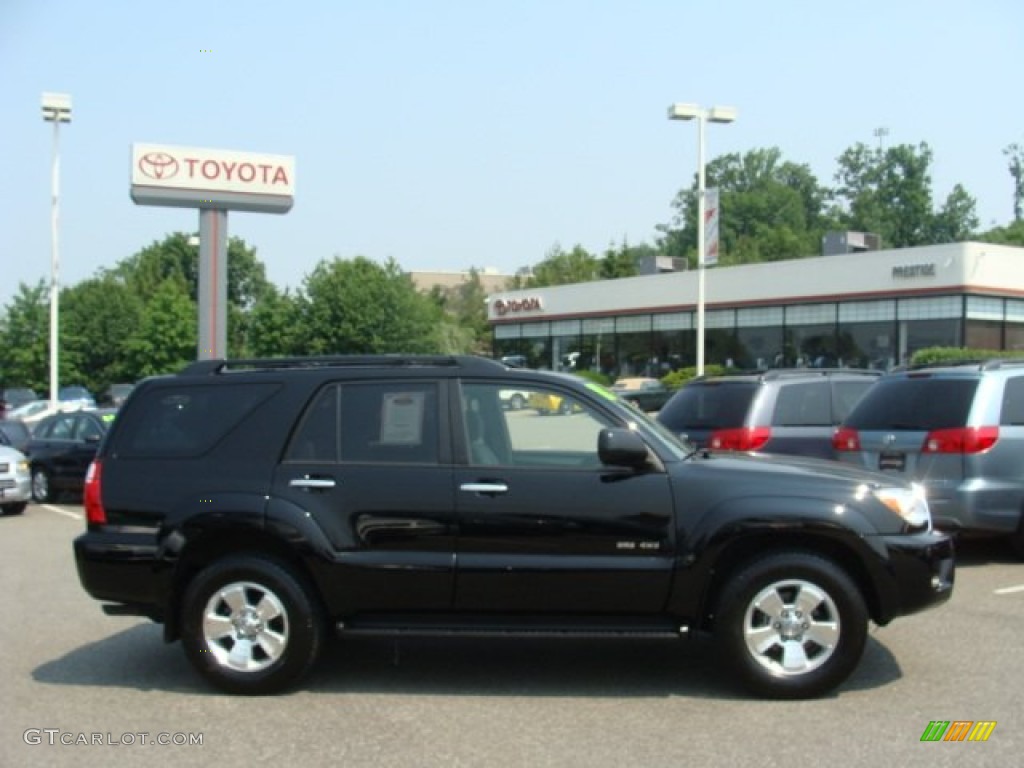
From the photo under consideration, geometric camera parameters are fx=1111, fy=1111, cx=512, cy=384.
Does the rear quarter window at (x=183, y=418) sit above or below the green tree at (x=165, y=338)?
below

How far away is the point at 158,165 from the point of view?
3850 centimetres

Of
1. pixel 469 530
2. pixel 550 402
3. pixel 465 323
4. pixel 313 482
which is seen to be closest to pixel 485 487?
pixel 469 530

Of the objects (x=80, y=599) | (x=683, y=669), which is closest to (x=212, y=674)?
(x=683, y=669)

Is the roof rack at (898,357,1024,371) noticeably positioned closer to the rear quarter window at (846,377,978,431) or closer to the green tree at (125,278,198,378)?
the rear quarter window at (846,377,978,431)

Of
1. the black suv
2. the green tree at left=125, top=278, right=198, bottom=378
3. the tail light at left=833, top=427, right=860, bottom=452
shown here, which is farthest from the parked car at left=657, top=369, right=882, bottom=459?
the green tree at left=125, top=278, right=198, bottom=378

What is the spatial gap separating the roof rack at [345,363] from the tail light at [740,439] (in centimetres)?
548

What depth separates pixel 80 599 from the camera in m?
9.27

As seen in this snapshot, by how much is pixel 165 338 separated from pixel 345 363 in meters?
56.8

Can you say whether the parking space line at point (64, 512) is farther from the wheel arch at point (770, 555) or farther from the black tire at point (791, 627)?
the black tire at point (791, 627)

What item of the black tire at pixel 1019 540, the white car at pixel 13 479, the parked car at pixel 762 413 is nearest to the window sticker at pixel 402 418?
the parked car at pixel 762 413

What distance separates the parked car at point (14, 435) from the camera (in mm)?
18531

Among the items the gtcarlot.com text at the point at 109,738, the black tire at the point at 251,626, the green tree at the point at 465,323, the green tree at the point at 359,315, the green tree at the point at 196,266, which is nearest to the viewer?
the gtcarlot.com text at the point at 109,738

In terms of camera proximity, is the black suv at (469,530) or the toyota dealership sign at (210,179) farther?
the toyota dealership sign at (210,179)

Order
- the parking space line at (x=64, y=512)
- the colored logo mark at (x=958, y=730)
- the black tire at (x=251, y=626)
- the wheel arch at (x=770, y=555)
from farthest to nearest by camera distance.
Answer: the parking space line at (x=64, y=512), the black tire at (x=251, y=626), the wheel arch at (x=770, y=555), the colored logo mark at (x=958, y=730)
